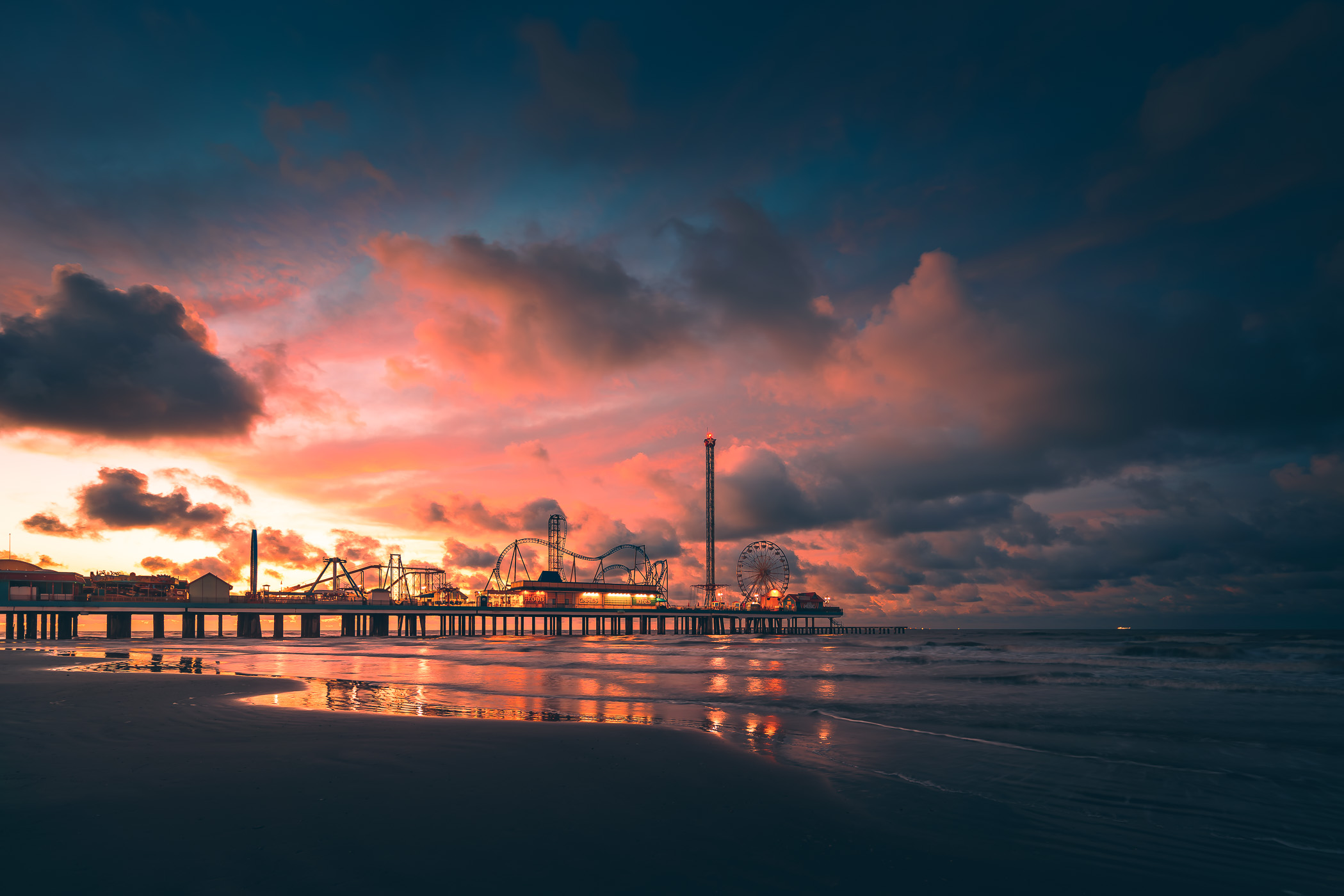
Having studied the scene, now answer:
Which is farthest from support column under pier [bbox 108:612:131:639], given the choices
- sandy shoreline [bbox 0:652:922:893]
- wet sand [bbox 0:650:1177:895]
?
wet sand [bbox 0:650:1177:895]

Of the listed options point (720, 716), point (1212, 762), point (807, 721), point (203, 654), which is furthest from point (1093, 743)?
point (203, 654)

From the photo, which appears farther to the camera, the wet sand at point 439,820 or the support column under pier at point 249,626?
the support column under pier at point 249,626

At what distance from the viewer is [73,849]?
6.74m

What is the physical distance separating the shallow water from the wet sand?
3.47 feet

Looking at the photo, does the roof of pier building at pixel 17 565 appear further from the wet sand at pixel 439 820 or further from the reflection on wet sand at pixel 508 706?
the wet sand at pixel 439 820

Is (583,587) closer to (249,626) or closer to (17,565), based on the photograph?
(249,626)

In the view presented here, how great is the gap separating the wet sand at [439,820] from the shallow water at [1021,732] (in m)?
1.06

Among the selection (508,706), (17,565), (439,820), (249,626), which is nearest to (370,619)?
(249,626)

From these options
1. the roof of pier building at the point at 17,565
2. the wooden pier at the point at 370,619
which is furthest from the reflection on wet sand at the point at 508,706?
the roof of pier building at the point at 17,565

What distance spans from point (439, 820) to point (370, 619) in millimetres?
126313

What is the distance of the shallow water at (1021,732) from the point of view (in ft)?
28.7

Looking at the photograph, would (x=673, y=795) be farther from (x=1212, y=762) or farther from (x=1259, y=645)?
(x=1259, y=645)

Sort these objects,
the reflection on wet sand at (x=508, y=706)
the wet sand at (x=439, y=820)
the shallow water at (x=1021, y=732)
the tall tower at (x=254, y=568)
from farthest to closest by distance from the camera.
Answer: the tall tower at (x=254, y=568) < the reflection on wet sand at (x=508, y=706) < the shallow water at (x=1021, y=732) < the wet sand at (x=439, y=820)

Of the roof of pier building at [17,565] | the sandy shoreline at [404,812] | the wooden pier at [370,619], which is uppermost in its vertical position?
the sandy shoreline at [404,812]
